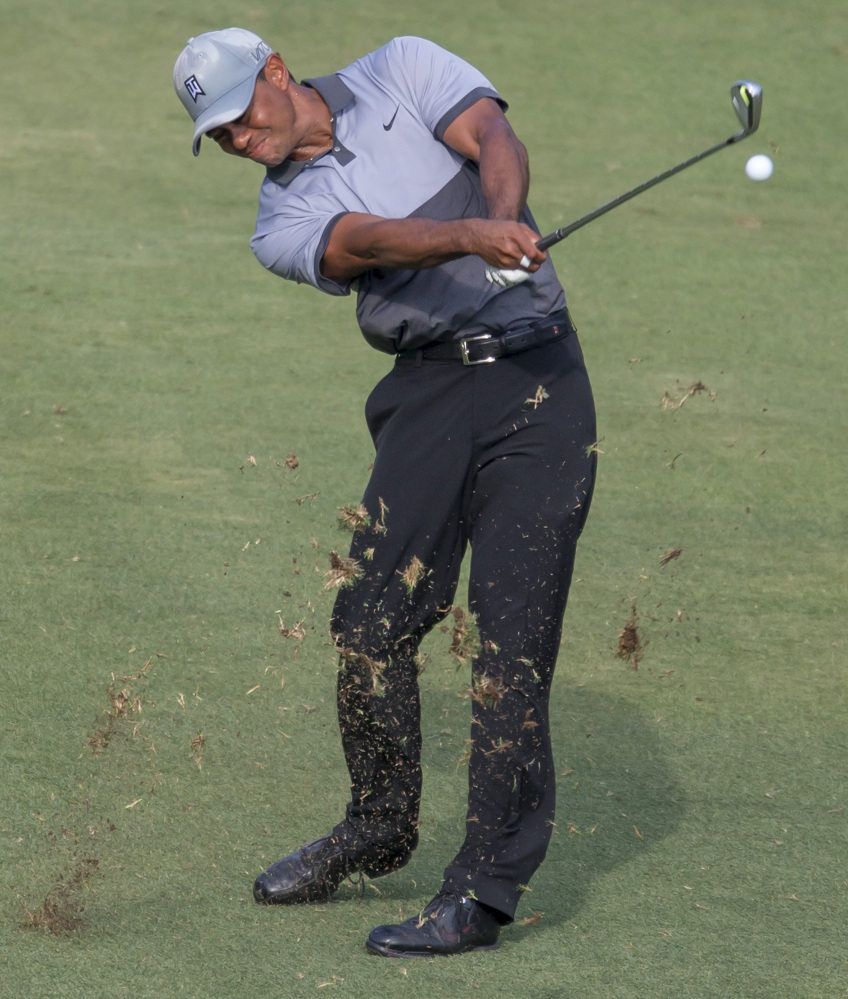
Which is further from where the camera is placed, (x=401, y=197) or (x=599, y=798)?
(x=599, y=798)

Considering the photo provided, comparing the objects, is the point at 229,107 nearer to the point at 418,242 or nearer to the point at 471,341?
the point at 418,242

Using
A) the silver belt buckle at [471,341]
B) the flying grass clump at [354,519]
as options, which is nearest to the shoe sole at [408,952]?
the flying grass clump at [354,519]

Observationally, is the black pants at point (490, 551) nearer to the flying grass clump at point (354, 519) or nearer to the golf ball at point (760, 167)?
the flying grass clump at point (354, 519)

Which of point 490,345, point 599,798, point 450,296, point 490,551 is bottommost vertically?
point 599,798

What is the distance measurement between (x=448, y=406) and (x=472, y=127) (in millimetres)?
635

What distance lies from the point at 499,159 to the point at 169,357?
4.96 meters

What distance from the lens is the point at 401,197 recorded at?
340 cm

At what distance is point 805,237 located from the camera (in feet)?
34.4

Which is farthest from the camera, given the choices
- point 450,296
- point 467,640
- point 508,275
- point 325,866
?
point 325,866

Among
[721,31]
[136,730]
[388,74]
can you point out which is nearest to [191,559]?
[136,730]

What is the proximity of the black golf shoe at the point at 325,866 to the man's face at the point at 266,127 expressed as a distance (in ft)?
5.39

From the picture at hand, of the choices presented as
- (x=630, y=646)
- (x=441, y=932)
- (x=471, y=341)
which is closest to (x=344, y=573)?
A: (x=471, y=341)

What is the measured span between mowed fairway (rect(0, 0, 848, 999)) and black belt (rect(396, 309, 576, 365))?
4.38ft

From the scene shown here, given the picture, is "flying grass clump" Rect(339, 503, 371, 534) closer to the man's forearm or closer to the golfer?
the golfer
